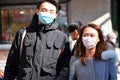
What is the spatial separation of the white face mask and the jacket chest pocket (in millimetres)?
249

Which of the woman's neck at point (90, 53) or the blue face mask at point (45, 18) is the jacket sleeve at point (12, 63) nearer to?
the blue face mask at point (45, 18)

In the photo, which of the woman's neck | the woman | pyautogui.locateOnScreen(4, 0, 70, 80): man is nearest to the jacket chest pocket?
pyautogui.locateOnScreen(4, 0, 70, 80): man

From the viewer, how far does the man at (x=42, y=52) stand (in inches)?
139

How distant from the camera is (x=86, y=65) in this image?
3.61m

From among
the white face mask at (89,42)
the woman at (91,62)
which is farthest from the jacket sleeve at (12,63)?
the white face mask at (89,42)

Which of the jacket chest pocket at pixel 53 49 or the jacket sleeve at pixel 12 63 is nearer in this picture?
the jacket chest pocket at pixel 53 49

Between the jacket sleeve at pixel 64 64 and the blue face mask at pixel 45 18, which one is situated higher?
the blue face mask at pixel 45 18

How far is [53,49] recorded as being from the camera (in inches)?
142

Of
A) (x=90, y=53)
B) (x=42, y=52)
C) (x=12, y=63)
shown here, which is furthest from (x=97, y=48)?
(x=12, y=63)

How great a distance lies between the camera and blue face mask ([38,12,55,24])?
3604mm

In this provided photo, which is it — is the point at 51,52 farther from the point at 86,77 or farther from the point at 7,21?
the point at 7,21

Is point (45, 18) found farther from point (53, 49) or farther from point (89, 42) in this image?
point (89, 42)

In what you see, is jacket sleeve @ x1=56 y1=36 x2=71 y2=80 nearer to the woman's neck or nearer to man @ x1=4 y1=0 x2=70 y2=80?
man @ x1=4 y1=0 x2=70 y2=80

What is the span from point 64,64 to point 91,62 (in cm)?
27
